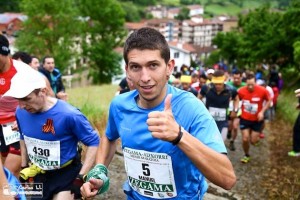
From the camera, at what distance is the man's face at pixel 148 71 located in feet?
7.75

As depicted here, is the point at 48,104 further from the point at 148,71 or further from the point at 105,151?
the point at 148,71

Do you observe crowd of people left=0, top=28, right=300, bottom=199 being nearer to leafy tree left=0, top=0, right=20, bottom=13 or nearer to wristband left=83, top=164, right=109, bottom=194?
wristband left=83, top=164, right=109, bottom=194

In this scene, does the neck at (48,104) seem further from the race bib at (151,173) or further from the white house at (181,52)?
the white house at (181,52)

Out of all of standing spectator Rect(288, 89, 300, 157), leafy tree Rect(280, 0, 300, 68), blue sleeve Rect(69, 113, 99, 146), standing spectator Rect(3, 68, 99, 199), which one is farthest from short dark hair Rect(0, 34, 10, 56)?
leafy tree Rect(280, 0, 300, 68)

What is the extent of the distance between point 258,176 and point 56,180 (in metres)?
4.81

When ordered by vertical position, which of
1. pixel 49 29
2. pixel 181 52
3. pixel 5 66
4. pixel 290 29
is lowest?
pixel 181 52

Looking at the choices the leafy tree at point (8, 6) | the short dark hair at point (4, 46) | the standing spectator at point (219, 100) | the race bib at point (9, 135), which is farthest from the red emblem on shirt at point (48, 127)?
the leafy tree at point (8, 6)

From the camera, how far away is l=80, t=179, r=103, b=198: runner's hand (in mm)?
2686

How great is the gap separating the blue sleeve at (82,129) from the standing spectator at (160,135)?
0.74 metres

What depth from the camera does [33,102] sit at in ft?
11.3

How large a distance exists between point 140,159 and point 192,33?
419 ft

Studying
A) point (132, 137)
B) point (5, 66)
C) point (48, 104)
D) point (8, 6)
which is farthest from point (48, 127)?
point (8, 6)

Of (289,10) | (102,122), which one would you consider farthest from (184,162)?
(289,10)

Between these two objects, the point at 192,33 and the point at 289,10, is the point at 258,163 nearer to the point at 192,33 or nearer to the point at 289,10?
the point at 289,10
